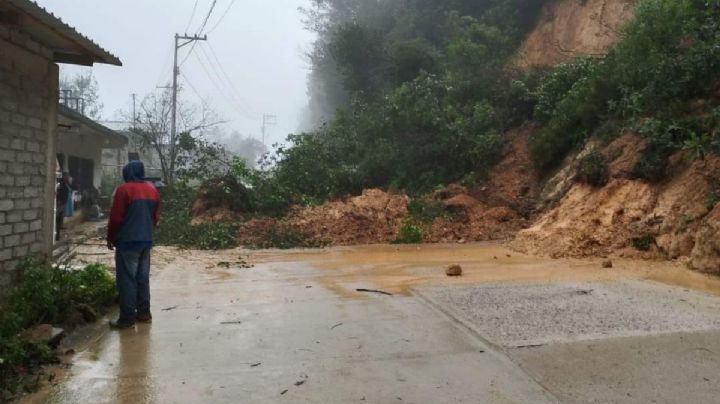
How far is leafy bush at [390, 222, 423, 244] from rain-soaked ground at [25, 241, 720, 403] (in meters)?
5.63

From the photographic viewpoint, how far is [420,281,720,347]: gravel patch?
5098 millimetres

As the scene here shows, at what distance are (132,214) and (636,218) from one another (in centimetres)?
871

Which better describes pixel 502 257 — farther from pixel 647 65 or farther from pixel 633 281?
pixel 647 65

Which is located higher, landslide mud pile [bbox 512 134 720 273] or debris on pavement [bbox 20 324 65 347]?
landslide mud pile [bbox 512 134 720 273]

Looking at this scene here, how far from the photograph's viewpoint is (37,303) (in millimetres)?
5695

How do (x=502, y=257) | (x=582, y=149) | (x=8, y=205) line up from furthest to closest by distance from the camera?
(x=582, y=149), (x=502, y=257), (x=8, y=205)

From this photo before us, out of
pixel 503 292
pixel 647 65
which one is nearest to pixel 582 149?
pixel 647 65

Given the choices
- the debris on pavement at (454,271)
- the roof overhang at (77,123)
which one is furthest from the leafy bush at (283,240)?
the debris on pavement at (454,271)

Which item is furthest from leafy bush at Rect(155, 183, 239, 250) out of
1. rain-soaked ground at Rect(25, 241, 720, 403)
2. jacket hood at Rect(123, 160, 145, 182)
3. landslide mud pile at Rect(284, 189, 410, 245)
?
jacket hood at Rect(123, 160, 145, 182)

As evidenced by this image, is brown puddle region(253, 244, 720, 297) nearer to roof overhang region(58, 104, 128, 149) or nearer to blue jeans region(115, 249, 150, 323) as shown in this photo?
blue jeans region(115, 249, 150, 323)

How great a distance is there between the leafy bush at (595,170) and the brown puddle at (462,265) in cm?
244

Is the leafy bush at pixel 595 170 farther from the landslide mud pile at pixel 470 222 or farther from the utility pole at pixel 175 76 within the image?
the utility pole at pixel 175 76

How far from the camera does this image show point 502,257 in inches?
426

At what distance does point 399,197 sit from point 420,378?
1297 centimetres
